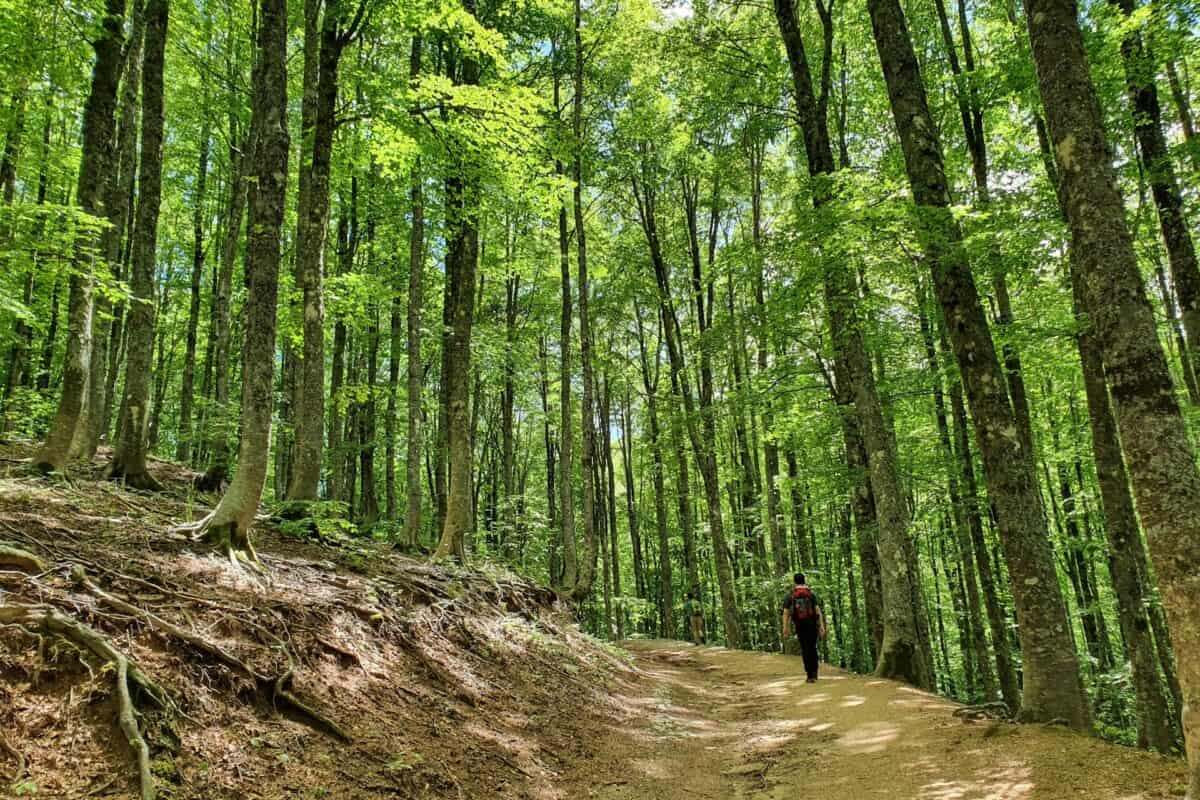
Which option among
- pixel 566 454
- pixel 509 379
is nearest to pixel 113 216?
pixel 566 454

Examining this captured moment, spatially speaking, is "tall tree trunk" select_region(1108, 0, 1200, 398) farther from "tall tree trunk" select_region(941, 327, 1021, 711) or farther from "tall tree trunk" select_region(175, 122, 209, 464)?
"tall tree trunk" select_region(175, 122, 209, 464)

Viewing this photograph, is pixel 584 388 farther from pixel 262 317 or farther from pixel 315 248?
pixel 262 317

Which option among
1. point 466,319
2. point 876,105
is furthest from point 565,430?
point 876,105

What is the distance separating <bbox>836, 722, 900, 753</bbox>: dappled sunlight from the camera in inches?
259

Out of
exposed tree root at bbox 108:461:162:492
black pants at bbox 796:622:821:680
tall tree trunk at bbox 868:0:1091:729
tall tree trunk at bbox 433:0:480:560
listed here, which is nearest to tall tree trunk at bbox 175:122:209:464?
exposed tree root at bbox 108:461:162:492

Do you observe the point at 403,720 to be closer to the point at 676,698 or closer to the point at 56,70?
the point at 676,698

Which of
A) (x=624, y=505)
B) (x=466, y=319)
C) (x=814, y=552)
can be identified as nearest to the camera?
(x=466, y=319)

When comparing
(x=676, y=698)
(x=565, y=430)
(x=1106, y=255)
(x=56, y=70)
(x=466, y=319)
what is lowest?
(x=676, y=698)

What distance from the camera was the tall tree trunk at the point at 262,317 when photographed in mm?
6508

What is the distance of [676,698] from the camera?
1142cm

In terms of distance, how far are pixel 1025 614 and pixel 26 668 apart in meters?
8.40

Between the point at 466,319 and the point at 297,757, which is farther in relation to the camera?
the point at 466,319

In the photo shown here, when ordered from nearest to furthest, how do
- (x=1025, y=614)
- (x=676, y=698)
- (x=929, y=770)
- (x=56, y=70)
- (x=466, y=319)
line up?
(x=929, y=770), (x=1025, y=614), (x=56, y=70), (x=676, y=698), (x=466, y=319)

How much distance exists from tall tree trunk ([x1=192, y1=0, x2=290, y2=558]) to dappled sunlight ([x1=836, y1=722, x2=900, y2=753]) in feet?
22.7
